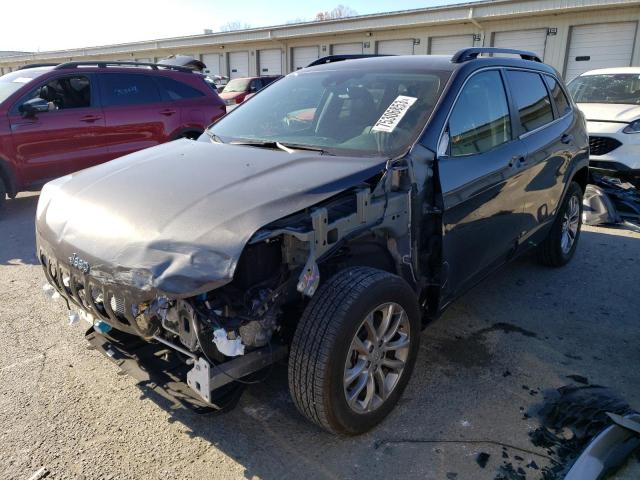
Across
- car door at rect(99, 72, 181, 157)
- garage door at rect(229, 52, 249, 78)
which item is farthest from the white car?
garage door at rect(229, 52, 249, 78)

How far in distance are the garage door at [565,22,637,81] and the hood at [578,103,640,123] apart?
43.2ft

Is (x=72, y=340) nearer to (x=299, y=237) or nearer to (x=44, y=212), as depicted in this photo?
(x=44, y=212)

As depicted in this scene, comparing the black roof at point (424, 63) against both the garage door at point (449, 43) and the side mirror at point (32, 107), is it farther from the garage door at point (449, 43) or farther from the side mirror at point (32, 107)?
the garage door at point (449, 43)

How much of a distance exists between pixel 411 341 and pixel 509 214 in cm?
143

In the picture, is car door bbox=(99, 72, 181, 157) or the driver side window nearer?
the driver side window

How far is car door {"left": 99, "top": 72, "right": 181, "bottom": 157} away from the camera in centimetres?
748

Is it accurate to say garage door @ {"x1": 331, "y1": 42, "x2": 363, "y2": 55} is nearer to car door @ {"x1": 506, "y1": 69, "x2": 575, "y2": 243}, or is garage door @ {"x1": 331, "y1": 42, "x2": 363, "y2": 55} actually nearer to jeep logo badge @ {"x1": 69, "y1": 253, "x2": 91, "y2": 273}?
car door @ {"x1": 506, "y1": 69, "x2": 575, "y2": 243}

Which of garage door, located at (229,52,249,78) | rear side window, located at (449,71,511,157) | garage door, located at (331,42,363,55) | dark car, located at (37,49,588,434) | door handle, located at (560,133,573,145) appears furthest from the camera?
garage door, located at (229,52,249,78)

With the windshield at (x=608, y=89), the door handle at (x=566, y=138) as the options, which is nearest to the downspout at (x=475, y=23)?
the windshield at (x=608, y=89)

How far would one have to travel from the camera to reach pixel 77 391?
2992 mm

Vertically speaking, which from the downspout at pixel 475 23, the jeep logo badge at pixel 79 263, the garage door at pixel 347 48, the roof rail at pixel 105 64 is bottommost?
the jeep logo badge at pixel 79 263

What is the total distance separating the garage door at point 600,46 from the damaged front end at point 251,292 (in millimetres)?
20401

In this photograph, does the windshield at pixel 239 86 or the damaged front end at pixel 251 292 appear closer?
Answer: the damaged front end at pixel 251 292

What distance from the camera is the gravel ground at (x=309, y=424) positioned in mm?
2459
